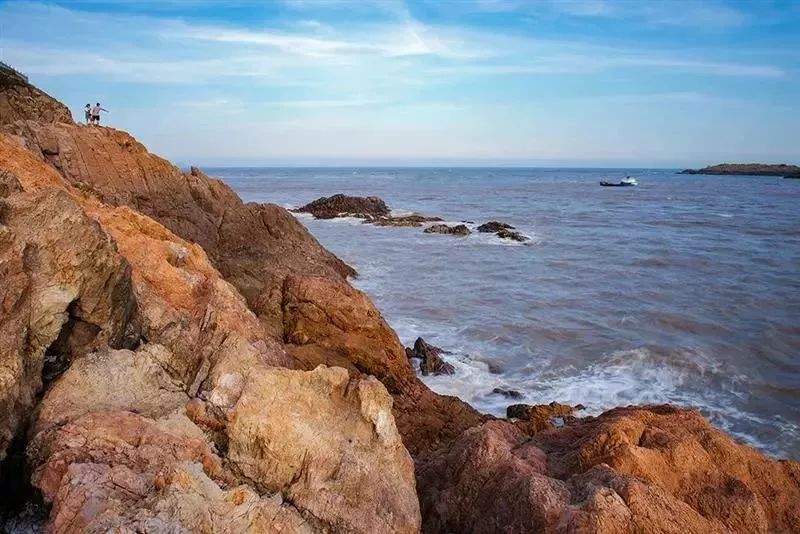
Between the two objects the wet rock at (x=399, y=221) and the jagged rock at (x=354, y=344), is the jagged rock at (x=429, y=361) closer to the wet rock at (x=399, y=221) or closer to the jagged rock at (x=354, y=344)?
the jagged rock at (x=354, y=344)

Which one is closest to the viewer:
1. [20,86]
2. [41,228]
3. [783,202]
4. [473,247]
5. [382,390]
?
[41,228]

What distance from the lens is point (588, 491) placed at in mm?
4848

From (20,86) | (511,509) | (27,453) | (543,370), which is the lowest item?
(543,370)

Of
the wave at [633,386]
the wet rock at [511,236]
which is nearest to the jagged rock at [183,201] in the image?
the wave at [633,386]

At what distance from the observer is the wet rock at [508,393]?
1262 cm

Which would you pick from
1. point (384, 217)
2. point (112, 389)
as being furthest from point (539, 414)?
point (384, 217)

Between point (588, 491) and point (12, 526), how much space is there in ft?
14.2

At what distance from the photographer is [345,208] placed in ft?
168

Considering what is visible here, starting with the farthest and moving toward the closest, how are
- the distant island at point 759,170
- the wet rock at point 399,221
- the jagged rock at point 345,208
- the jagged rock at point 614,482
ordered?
the distant island at point 759,170
the jagged rock at point 345,208
the wet rock at point 399,221
the jagged rock at point 614,482

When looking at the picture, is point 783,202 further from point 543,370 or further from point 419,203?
point 543,370

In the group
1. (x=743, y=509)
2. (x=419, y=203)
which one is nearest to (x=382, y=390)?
(x=743, y=509)

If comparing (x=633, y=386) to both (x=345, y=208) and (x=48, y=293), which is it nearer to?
(x=48, y=293)

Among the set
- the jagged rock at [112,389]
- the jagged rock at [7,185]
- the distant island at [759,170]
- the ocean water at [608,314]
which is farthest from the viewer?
the distant island at [759,170]

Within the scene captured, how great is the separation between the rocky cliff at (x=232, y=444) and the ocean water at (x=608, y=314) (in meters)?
6.34
